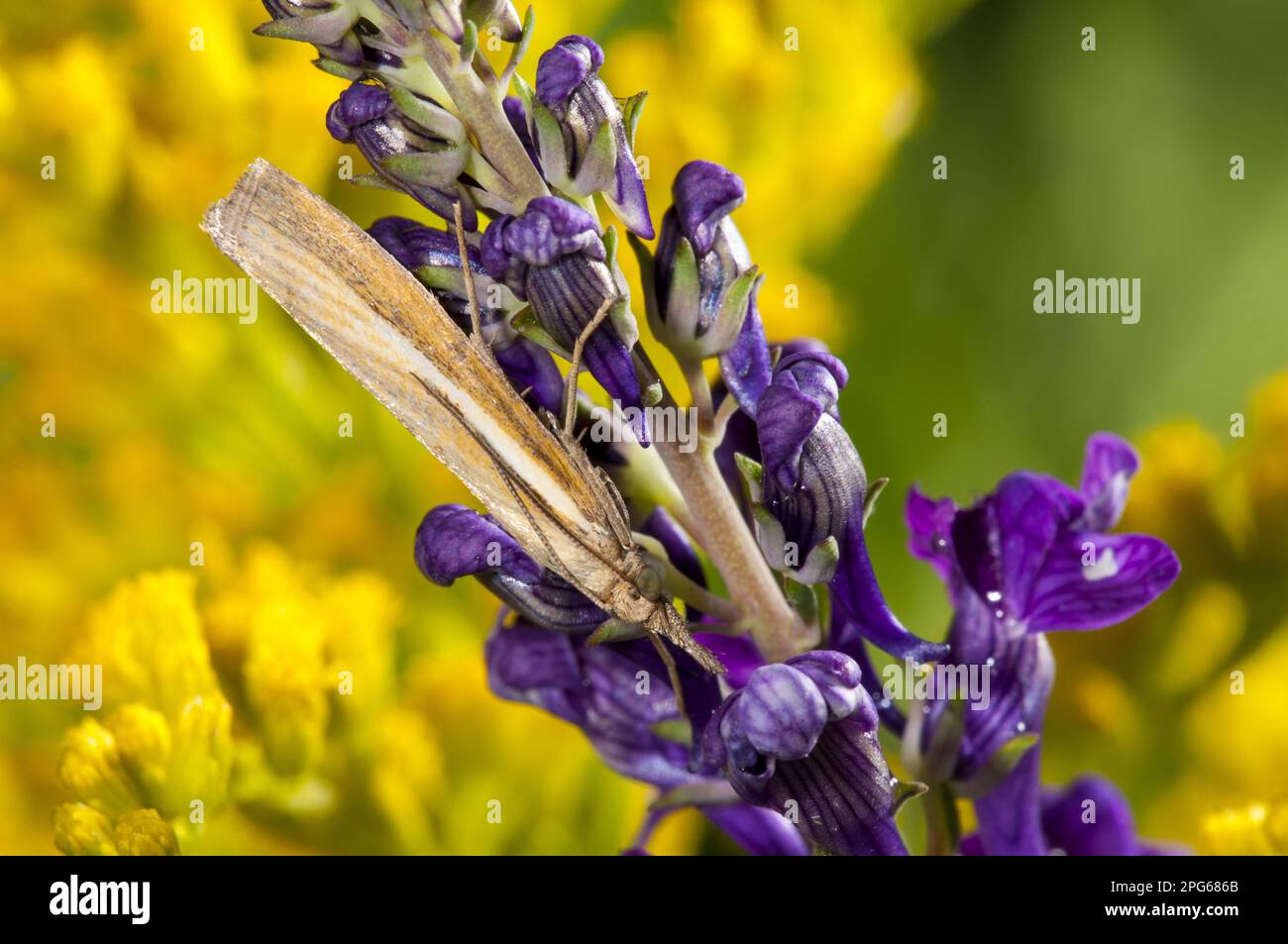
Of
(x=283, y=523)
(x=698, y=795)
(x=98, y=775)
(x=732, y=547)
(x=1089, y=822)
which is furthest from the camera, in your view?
(x=283, y=523)

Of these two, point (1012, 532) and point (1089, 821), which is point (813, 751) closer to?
point (1012, 532)

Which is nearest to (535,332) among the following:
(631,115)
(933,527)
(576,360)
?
(576,360)

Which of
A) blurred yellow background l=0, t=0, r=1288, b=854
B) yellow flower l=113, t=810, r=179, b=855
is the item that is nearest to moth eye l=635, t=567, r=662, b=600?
yellow flower l=113, t=810, r=179, b=855

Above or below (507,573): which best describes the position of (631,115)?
above

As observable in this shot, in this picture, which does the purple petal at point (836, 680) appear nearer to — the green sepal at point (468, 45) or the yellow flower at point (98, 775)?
the green sepal at point (468, 45)

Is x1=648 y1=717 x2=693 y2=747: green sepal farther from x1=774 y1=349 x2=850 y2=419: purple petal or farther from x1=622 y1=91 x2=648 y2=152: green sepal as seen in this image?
x1=622 y1=91 x2=648 y2=152: green sepal

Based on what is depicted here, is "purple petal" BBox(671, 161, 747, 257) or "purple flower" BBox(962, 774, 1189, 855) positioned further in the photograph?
"purple flower" BBox(962, 774, 1189, 855)
